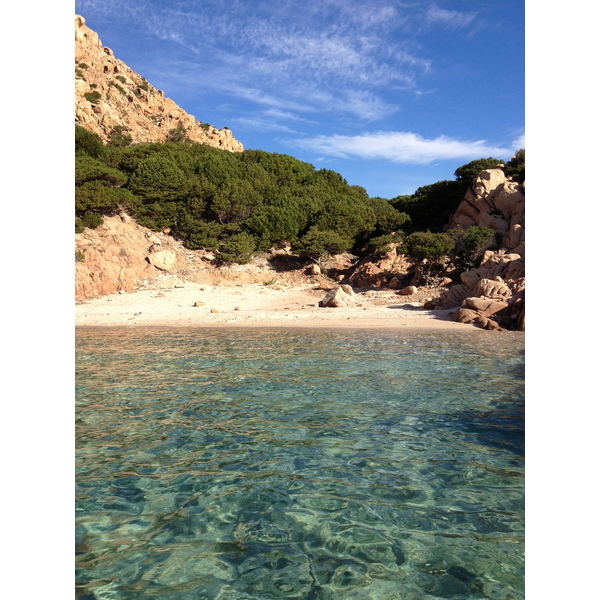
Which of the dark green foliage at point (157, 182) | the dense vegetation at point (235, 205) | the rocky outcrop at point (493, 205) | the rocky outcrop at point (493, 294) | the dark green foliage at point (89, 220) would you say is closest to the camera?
the rocky outcrop at point (493, 294)

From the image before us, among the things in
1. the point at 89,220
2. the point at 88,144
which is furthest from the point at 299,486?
the point at 88,144

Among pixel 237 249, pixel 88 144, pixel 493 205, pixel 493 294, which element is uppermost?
pixel 88 144

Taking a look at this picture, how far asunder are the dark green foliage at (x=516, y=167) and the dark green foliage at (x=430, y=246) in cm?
840

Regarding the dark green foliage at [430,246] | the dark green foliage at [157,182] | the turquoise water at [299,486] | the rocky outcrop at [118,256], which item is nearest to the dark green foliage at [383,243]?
the dark green foliage at [430,246]

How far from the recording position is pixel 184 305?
2191 cm

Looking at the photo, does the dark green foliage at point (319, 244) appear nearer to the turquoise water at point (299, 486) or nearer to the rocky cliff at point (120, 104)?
the turquoise water at point (299, 486)

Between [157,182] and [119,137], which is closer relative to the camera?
[157,182]

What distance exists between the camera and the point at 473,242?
24922 millimetres

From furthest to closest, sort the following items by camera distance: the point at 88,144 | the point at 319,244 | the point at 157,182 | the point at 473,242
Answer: the point at 88,144
the point at 157,182
the point at 319,244
the point at 473,242

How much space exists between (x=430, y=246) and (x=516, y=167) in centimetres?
1107

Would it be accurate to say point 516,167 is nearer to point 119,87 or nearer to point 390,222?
point 390,222

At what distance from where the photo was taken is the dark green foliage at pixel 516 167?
29.5 m
